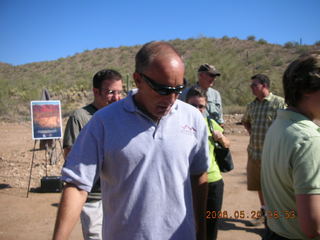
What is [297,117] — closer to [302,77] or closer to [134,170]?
[302,77]

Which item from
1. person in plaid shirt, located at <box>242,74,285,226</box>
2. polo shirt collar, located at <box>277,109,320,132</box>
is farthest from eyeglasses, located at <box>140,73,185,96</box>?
person in plaid shirt, located at <box>242,74,285,226</box>

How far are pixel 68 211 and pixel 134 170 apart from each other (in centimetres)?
38

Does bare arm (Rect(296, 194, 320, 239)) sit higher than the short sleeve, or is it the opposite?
the short sleeve

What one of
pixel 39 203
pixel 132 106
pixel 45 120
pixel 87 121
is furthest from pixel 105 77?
pixel 45 120

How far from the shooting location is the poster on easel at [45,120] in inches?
295

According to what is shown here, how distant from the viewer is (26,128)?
17734 millimetres

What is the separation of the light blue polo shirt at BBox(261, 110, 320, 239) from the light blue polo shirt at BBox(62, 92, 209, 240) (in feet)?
1.51

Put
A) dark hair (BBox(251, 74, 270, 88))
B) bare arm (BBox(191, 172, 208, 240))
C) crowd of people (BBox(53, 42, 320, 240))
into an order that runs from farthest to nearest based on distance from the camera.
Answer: dark hair (BBox(251, 74, 270, 88)) < bare arm (BBox(191, 172, 208, 240)) < crowd of people (BBox(53, 42, 320, 240))

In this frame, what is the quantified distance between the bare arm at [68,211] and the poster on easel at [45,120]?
20.5ft

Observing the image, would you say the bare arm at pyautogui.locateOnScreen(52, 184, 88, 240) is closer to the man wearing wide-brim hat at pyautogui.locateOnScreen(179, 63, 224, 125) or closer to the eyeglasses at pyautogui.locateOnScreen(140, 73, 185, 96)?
the eyeglasses at pyautogui.locateOnScreen(140, 73, 185, 96)

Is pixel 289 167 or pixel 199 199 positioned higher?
pixel 289 167

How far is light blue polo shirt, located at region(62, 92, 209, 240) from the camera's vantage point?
1.69m

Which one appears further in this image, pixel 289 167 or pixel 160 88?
pixel 160 88

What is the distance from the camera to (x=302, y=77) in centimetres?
160
